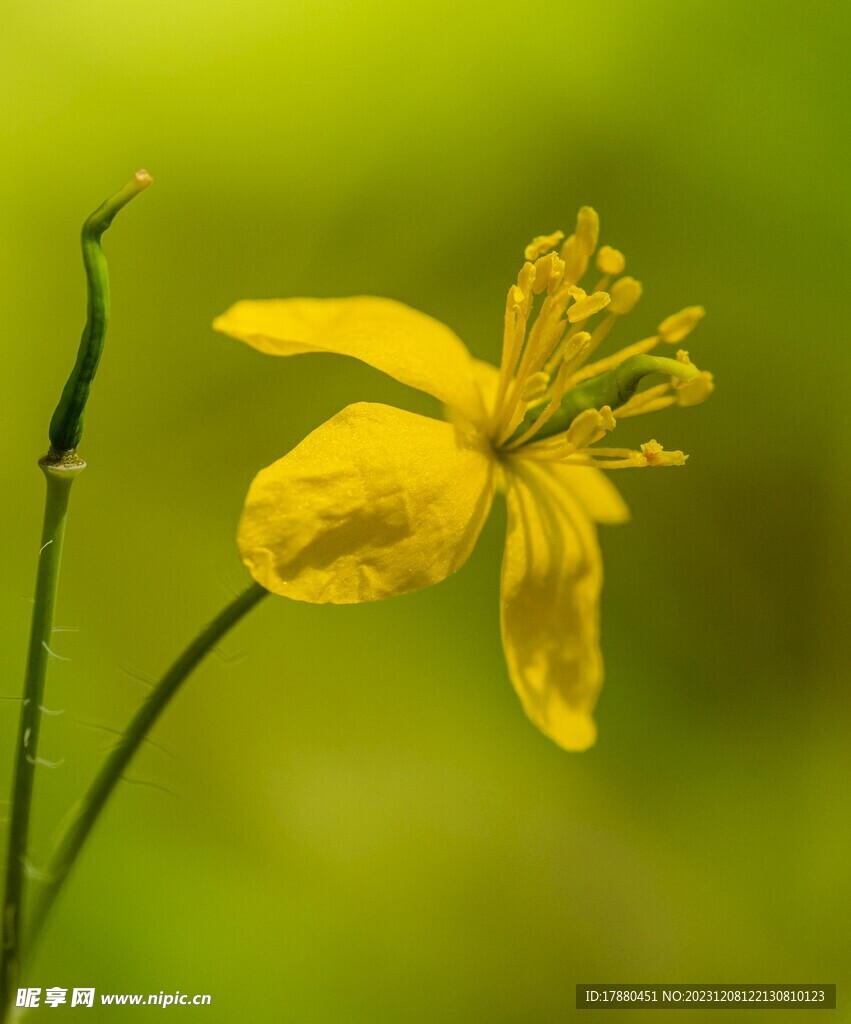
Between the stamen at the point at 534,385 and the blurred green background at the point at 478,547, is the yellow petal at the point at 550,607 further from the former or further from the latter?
the blurred green background at the point at 478,547

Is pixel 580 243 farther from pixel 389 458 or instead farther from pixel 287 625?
pixel 287 625

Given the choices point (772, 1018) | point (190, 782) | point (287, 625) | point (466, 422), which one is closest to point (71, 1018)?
point (190, 782)

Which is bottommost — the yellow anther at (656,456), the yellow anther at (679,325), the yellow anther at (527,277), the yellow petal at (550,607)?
the yellow petal at (550,607)

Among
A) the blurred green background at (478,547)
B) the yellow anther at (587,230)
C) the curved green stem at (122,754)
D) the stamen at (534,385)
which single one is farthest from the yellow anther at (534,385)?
the blurred green background at (478,547)

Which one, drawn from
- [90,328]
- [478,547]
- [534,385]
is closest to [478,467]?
[534,385]

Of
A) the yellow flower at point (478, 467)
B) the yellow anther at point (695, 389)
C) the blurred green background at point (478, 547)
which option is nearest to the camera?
the yellow flower at point (478, 467)
